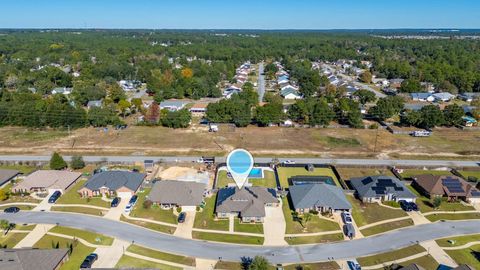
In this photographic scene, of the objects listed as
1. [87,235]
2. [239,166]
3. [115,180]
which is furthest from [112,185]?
[239,166]

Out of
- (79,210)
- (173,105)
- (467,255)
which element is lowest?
Answer: (467,255)

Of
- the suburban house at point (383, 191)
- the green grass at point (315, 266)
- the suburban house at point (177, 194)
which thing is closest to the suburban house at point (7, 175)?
the suburban house at point (177, 194)

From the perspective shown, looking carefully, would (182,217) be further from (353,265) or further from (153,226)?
(353,265)

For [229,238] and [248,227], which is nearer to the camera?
[229,238]

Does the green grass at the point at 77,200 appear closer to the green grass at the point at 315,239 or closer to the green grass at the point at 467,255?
the green grass at the point at 315,239

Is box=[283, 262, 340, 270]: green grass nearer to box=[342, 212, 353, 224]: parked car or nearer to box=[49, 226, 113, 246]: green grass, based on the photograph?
box=[342, 212, 353, 224]: parked car

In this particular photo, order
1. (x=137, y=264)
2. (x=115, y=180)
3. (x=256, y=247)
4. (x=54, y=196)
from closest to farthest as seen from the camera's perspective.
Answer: (x=137, y=264)
(x=256, y=247)
(x=54, y=196)
(x=115, y=180)
